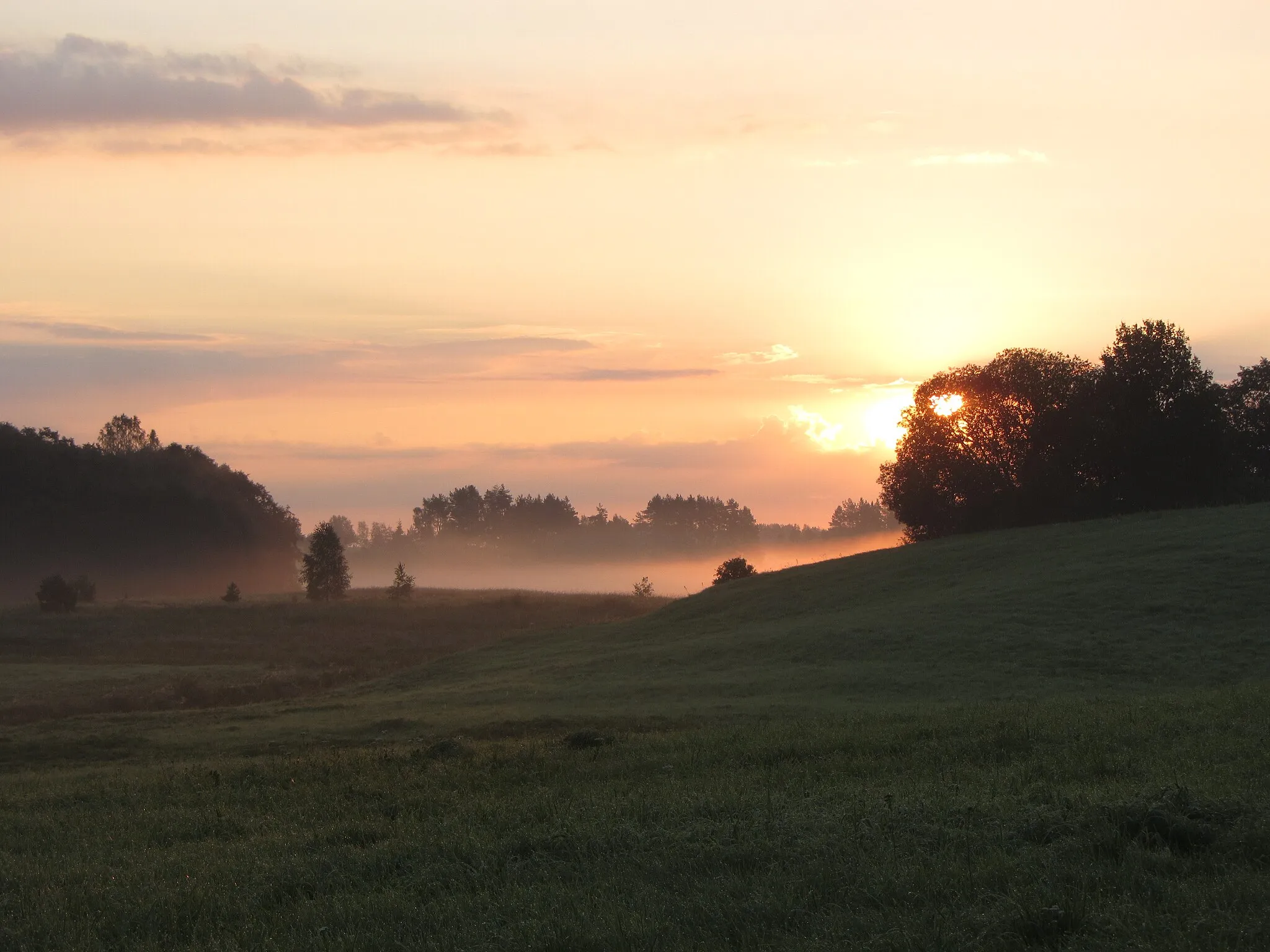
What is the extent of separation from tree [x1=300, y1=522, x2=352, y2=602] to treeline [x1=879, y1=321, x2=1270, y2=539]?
51865mm

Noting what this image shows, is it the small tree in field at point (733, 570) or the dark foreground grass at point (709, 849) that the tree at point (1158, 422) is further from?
the dark foreground grass at point (709, 849)

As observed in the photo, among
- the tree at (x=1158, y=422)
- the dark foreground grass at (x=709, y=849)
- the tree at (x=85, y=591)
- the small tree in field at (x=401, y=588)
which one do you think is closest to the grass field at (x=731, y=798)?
the dark foreground grass at (x=709, y=849)

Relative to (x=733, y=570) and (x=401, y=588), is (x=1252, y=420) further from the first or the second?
(x=401, y=588)

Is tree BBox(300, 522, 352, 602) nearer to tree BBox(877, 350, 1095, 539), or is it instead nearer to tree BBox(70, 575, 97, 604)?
tree BBox(70, 575, 97, 604)

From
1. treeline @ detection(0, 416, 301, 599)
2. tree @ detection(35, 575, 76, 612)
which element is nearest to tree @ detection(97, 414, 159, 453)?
treeline @ detection(0, 416, 301, 599)

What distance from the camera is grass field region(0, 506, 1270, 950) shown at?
912 centimetres

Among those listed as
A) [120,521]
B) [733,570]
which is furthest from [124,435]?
[733,570]

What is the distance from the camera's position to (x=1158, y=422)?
65.4 m

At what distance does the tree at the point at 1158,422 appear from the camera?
65.6 meters

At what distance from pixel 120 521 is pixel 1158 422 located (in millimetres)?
118960

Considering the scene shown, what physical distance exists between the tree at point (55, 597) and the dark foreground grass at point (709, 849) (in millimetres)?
65871

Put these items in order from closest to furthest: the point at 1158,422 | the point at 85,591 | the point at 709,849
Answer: the point at 709,849, the point at 1158,422, the point at 85,591

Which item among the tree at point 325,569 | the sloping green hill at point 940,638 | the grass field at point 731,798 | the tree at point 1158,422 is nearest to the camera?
the grass field at point 731,798

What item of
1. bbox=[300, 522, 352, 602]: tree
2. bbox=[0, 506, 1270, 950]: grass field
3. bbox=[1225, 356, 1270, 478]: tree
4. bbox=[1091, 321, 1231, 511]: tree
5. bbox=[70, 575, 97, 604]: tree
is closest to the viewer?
bbox=[0, 506, 1270, 950]: grass field
